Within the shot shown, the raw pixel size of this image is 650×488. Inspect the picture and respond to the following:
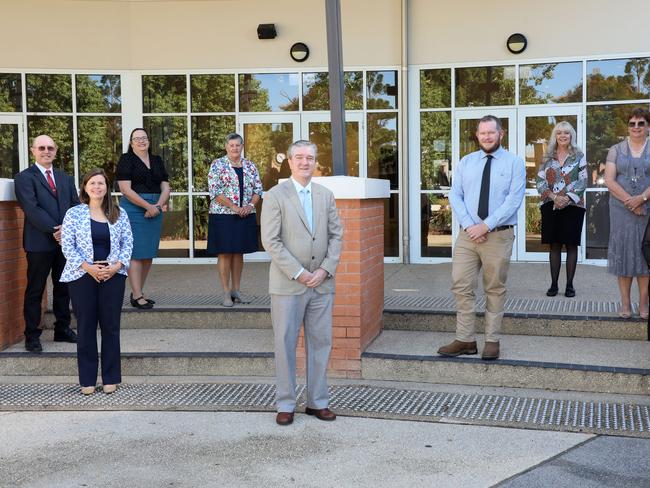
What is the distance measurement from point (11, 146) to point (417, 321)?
27.0 feet

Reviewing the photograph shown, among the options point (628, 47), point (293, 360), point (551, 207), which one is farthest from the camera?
point (628, 47)

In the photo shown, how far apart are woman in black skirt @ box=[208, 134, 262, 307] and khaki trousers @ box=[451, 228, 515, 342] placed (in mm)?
2572

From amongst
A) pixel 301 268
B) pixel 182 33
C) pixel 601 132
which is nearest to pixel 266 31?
pixel 182 33

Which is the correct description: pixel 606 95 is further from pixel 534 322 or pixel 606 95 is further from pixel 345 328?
pixel 345 328

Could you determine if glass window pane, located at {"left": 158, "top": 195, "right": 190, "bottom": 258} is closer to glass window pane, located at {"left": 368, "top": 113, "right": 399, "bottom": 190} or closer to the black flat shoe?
glass window pane, located at {"left": 368, "top": 113, "right": 399, "bottom": 190}

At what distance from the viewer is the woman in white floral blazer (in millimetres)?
6203

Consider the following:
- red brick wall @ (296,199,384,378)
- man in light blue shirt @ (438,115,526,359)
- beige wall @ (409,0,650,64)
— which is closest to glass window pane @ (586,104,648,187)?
beige wall @ (409,0,650,64)

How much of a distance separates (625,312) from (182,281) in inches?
220

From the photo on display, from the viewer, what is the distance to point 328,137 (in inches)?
514

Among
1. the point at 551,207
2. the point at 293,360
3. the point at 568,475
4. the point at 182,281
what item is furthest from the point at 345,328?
the point at 182,281

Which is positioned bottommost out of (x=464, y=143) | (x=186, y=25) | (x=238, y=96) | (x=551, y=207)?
(x=551, y=207)

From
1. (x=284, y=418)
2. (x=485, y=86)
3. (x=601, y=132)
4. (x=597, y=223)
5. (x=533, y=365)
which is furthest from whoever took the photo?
(x=485, y=86)

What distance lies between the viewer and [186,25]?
1307cm

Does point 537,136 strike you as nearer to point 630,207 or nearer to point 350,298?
point 630,207
